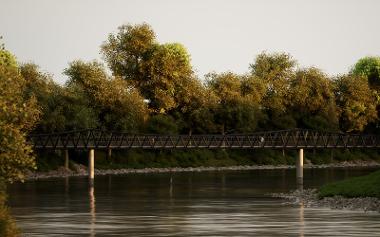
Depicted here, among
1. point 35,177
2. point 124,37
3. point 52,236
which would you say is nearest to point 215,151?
point 124,37

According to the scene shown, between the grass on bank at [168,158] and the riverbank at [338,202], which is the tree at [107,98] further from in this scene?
the riverbank at [338,202]

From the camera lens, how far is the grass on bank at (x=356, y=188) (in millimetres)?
86062

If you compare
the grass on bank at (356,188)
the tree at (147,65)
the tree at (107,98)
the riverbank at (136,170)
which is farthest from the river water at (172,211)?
the tree at (147,65)

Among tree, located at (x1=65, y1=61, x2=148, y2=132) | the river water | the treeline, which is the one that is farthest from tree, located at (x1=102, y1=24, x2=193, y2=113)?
the river water

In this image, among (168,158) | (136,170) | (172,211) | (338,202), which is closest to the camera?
(172,211)

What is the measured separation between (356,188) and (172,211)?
18.6 m

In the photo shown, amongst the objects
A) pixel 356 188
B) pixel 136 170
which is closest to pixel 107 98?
pixel 136 170

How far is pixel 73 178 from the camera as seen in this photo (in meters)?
138

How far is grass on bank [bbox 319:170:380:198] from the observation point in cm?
8606

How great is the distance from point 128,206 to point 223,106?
108m

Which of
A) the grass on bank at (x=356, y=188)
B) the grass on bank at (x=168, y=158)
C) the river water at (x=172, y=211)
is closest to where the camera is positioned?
the river water at (x=172, y=211)

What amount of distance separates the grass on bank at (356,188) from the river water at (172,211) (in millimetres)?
4460

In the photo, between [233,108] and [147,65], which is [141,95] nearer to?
[147,65]

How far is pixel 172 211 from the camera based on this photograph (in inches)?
3076
